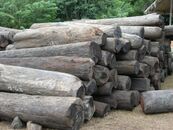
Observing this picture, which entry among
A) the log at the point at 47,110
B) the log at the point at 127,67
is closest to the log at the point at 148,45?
the log at the point at 127,67

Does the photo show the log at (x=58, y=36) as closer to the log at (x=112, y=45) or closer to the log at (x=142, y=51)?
the log at (x=112, y=45)

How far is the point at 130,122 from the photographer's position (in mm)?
8172

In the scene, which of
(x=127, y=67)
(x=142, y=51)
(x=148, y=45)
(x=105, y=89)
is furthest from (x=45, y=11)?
(x=105, y=89)

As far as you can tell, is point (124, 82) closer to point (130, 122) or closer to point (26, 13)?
point (130, 122)

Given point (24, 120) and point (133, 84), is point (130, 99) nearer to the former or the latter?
point (133, 84)

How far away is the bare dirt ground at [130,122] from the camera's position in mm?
7755

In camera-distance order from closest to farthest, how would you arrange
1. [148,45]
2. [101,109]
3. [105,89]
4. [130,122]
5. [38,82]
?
[38,82]
[130,122]
[101,109]
[105,89]
[148,45]

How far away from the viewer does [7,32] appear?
1176 centimetres

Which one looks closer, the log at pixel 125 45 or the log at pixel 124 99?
the log at pixel 124 99

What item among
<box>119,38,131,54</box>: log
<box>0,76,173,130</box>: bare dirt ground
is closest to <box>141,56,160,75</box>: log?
<box>119,38,131,54</box>: log

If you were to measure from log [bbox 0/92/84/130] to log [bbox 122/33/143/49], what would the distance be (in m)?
2.99

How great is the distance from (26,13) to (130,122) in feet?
36.9

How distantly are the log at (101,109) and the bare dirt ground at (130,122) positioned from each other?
4.1 inches

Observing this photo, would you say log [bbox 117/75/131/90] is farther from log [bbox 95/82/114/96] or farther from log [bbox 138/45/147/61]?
log [bbox 138/45/147/61]
